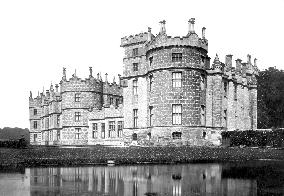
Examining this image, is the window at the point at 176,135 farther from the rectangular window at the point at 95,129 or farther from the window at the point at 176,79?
the rectangular window at the point at 95,129

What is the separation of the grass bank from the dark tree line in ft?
101

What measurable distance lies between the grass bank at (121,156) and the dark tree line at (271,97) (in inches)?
1216

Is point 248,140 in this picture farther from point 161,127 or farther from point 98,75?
point 98,75

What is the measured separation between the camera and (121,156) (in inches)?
998

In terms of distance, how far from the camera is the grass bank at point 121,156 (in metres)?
23.8

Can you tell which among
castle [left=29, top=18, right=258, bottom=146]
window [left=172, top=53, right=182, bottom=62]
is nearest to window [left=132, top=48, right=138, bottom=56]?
castle [left=29, top=18, right=258, bottom=146]

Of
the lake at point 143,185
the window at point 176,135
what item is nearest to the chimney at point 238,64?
the window at point 176,135

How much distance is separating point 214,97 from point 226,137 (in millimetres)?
4870

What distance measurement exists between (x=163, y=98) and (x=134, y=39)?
10.8m

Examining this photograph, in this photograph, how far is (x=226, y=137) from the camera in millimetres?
37469

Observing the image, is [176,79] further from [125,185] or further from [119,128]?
[125,185]

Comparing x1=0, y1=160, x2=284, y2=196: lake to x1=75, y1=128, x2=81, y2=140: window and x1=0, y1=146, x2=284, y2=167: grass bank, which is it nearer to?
x1=0, y1=146, x2=284, y2=167: grass bank

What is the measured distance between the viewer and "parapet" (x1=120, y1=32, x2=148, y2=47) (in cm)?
4319

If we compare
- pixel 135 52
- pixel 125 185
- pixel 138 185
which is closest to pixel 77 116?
pixel 135 52
